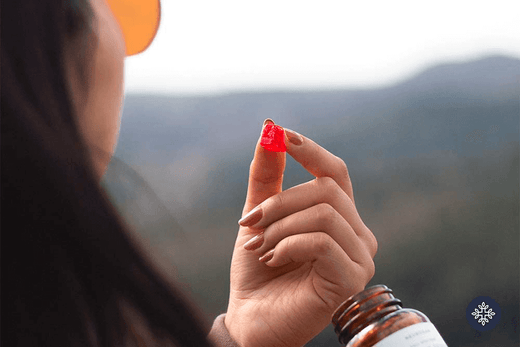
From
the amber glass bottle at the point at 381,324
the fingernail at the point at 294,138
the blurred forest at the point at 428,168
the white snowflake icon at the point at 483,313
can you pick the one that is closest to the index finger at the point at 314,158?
the fingernail at the point at 294,138

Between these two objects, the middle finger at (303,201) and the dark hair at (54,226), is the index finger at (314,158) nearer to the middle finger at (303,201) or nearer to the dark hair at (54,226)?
the middle finger at (303,201)

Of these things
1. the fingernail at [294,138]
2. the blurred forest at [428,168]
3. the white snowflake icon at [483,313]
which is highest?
the fingernail at [294,138]

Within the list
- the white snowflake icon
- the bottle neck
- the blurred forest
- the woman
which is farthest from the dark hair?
the white snowflake icon

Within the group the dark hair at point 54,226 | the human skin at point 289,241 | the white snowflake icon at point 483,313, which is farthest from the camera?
the white snowflake icon at point 483,313

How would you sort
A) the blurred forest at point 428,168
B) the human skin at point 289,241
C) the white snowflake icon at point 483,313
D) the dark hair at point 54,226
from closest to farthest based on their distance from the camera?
the dark hair at point 54,226 < the human skin at point 289,241 < the blurred forest at point 428,168 < the white snowflake icon at point 483,313

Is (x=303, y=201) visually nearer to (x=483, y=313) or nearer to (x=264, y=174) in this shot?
(x=264, y=174)

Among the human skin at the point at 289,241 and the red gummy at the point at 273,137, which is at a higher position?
the red gummy at the point at 273,137

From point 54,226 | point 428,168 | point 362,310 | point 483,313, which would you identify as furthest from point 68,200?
point 483,313
